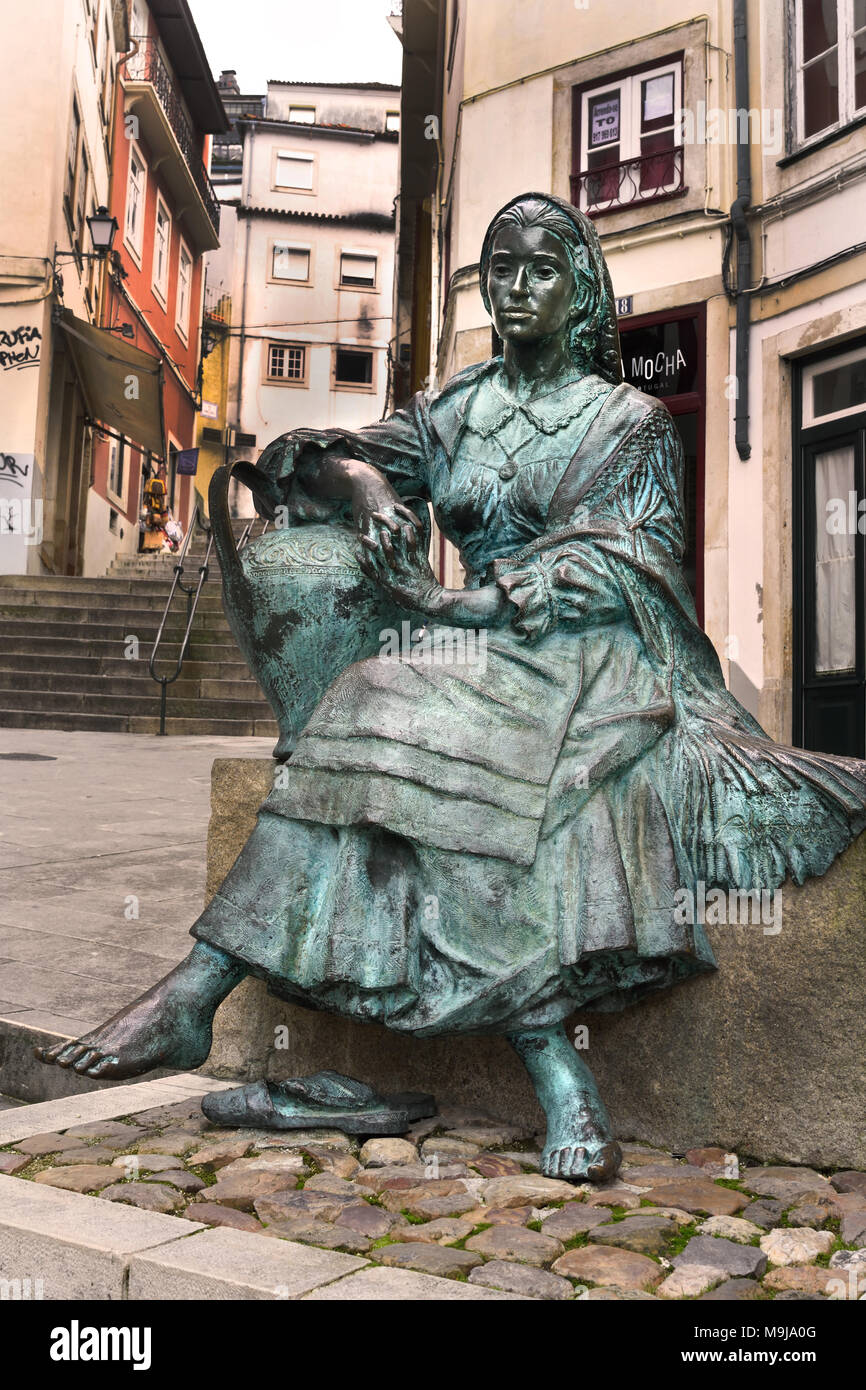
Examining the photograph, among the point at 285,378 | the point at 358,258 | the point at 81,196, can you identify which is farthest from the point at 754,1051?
the point at 358,258

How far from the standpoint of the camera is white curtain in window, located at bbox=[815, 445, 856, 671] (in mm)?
10172

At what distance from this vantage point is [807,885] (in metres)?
2.62

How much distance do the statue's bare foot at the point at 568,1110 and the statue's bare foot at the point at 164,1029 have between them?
600mm

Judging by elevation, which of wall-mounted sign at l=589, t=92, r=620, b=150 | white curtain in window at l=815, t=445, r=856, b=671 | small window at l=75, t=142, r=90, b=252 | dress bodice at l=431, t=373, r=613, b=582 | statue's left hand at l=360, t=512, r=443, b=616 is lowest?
statue's left hand at l=360, t=512, r=443, b=616

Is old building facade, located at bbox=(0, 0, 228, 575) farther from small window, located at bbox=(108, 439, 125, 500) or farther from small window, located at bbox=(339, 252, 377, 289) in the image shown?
small window, located at bbox=(339, 252, 377, 289)

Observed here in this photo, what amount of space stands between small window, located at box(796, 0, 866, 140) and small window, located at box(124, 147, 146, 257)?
1524cm

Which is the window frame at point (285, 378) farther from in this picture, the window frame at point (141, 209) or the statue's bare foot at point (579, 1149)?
the statue's bare foot at point (579, 1149)

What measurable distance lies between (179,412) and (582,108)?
1789 centimetres

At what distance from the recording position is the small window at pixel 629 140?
11.8m

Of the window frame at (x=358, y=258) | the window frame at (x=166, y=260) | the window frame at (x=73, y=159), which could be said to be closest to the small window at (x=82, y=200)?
the window frame at (x=73, y=159)

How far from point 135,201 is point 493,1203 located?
2486 cm

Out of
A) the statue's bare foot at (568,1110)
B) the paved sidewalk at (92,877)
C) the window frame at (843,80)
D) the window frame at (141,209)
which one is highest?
the window frame at (141,209)

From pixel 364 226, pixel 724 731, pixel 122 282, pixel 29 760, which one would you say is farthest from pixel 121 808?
pixel 364 226

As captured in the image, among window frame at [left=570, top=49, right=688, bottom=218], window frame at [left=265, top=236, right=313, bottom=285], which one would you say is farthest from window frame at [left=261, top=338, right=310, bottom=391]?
window frame at [left=570, top=49, right=688, bottom=218]
